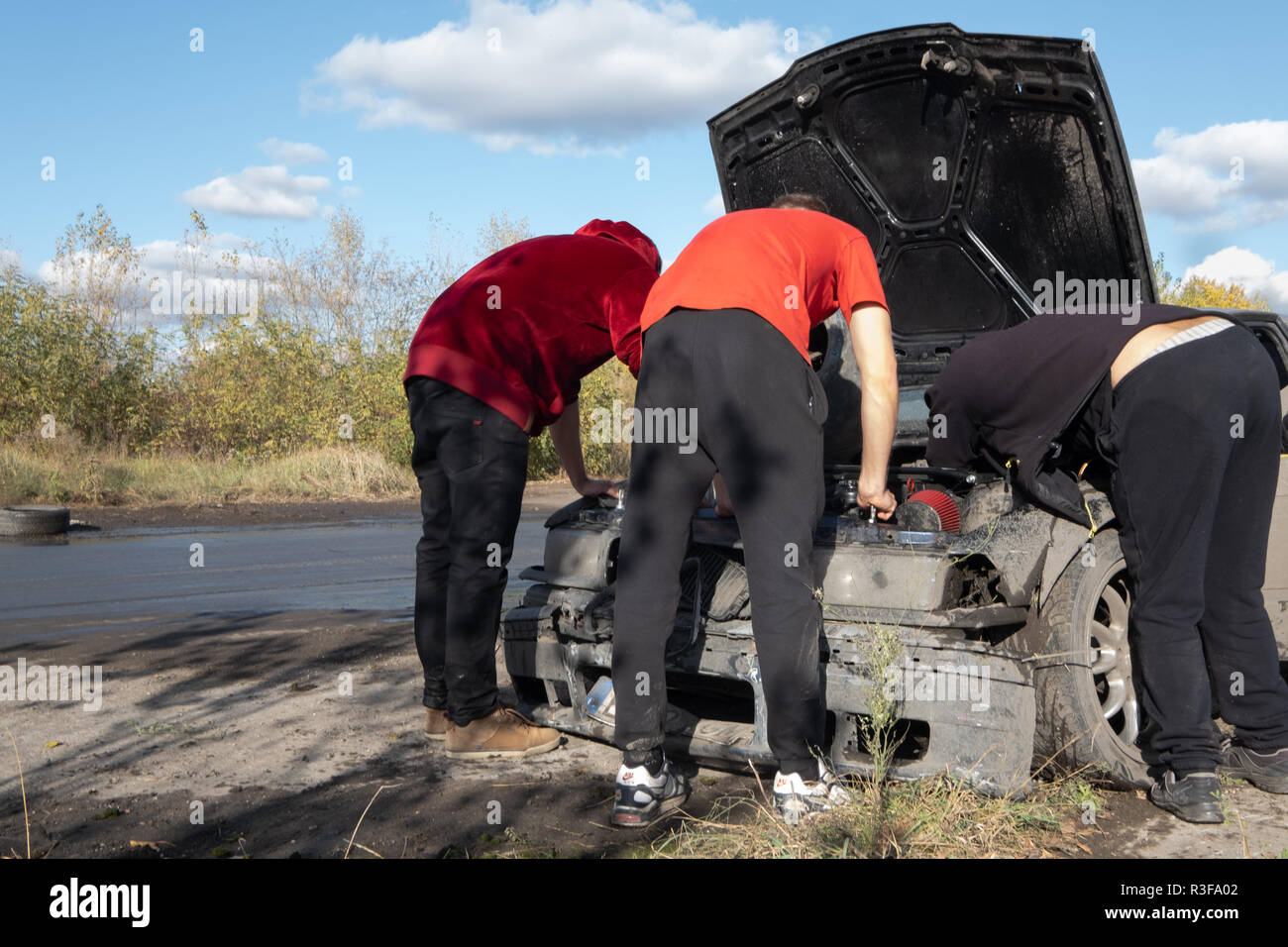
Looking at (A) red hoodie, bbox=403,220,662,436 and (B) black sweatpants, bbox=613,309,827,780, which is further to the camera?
(A) red hoodie, bbox=403,220,662,436

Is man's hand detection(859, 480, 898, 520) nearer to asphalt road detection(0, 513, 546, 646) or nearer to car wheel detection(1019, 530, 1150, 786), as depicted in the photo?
car wheel detection(1019, 530, 1150, 786)

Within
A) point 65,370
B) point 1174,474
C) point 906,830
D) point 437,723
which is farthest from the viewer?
point 65,370

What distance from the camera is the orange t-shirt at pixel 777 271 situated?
3.25 metres

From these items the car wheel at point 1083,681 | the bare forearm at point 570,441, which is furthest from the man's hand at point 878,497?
the bare forearm at point 570,441

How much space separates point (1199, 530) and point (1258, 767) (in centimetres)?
93

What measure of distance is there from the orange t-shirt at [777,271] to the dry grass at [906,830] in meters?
1.35

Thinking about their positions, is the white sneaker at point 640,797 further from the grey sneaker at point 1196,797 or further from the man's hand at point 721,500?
the grey sneaker at point 1196,797

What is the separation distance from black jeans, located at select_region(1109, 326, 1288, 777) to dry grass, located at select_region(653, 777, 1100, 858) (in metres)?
0.53

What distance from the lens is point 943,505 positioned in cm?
436

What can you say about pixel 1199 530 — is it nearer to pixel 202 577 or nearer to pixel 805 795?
pixel 805 795

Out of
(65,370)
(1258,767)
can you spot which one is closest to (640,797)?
(1258,767)

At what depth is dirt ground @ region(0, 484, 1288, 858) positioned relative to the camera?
3156mm

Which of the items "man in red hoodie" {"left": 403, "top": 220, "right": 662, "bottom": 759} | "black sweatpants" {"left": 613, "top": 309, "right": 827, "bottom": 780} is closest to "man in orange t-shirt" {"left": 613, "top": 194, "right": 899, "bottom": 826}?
"black sweatpants" {"left": 613, "top": 309, "right": 827, "bottom": 780}

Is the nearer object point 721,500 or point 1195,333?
point 1195,333
